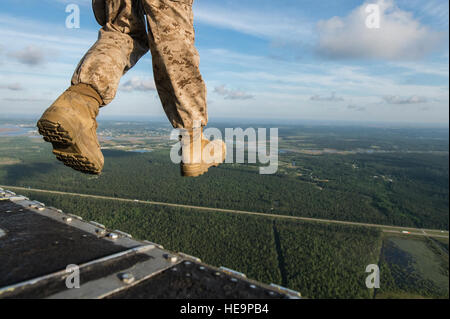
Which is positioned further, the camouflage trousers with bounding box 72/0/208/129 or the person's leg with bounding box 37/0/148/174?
the camouflage trousers with bounding box 72/0/208/129

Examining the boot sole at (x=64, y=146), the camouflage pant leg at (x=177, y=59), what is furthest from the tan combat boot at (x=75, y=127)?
the camouflage pant leg at (x=177, y=59)

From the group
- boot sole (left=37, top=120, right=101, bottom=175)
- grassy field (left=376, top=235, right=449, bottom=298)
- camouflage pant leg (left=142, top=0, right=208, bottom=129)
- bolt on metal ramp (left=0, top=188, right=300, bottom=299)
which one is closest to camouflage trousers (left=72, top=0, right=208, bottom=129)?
camouflage pant leg (left=142, top=0, right=208, bottom=129)

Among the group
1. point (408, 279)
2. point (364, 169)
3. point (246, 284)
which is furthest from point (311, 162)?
point (246, 284)

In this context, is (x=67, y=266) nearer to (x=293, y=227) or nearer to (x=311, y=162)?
(x=293, y=227)

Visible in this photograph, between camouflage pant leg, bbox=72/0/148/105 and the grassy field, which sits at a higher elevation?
camouflage pant leg, bbox=72/0/148/105

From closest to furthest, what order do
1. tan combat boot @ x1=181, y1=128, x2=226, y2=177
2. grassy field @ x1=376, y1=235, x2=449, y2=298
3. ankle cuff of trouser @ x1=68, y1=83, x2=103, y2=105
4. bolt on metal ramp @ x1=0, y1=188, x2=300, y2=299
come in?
1. bolt on metal ramp @ x1=0, y1=188, x2=300, y2=299
2. ankle cuff of trouser @ x1=68, y1=83, x2=103, y2=105
3. tan combat boot @ x1=181, y1=128, x2=226, y2=177
4. grassy field @ x1=376, y1=235, x2=449, y2=298

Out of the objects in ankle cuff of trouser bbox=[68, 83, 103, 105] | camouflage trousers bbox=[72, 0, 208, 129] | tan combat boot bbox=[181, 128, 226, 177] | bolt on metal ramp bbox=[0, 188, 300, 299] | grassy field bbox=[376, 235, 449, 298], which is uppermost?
camouflage trousers bbox=[72, 0, 208, 129]

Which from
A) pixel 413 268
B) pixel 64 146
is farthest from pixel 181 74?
pixel 413 268

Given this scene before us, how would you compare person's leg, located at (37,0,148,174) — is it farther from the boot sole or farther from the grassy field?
the grassy field
